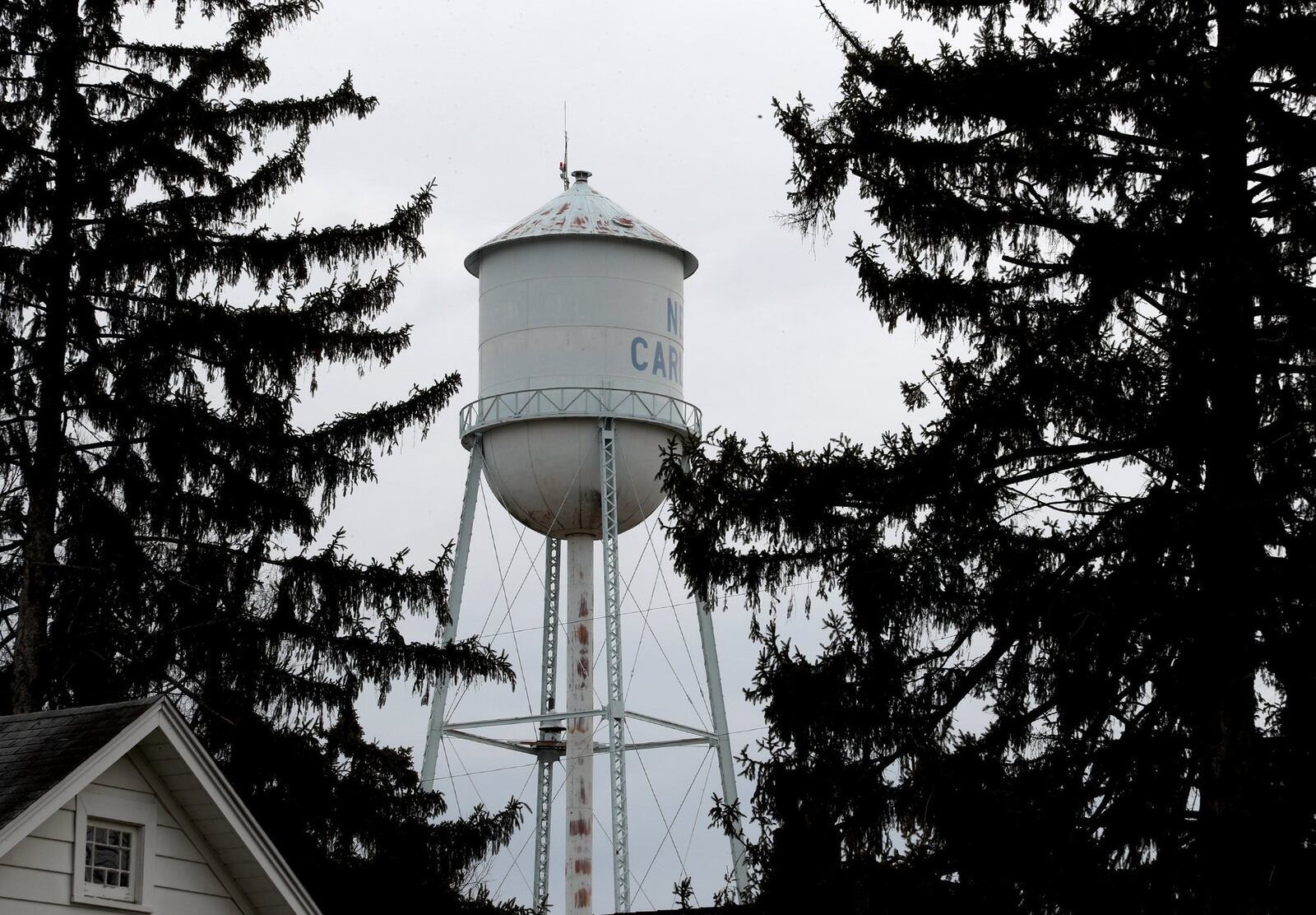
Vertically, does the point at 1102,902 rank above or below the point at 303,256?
below

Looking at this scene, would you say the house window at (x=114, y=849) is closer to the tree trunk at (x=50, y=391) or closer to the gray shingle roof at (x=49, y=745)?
the gray shingle roof at (x=49, y=745)

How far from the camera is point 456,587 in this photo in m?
28.0

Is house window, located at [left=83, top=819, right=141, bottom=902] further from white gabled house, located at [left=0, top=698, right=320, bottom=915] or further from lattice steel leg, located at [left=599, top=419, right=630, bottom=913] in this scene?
lattice steel leg, located at [left=599, top=419, right=630, bottom=913]

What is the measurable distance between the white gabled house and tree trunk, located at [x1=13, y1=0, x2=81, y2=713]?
3.24 metres

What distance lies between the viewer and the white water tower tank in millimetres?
27797

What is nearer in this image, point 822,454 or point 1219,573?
point 1219,573

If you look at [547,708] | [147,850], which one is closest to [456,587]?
[547,708]

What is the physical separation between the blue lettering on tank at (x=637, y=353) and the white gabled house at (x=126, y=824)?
1523cm

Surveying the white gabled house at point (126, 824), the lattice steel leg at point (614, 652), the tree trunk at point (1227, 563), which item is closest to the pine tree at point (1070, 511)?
the tree trunk at point (1227, 563)

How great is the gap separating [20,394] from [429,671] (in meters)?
4.16

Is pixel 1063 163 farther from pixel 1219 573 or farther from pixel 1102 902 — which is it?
pixel 1102 902

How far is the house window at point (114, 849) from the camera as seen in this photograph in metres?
12.5

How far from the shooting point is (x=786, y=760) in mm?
13398

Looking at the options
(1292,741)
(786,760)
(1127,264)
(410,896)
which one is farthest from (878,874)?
(410,896)
